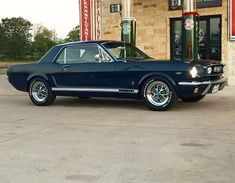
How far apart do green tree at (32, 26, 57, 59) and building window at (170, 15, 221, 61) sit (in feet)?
164

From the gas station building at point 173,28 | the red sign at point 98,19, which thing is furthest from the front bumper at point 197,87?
the red sign at point 98,19

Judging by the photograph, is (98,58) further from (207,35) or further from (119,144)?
(207,35)

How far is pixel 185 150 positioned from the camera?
6129 mm

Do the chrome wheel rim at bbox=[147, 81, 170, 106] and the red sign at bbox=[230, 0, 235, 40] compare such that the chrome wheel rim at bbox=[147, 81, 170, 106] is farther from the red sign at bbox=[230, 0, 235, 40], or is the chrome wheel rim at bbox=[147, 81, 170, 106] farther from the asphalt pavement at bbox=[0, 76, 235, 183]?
the red sign at bbox=[230, 0, 235, 40]

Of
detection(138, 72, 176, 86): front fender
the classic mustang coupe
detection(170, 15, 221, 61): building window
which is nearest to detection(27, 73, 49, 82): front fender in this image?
the classic mustang coupe

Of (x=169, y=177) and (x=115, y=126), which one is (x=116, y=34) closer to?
(x=115, y=126)

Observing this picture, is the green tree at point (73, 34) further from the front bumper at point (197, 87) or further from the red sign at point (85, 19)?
the front bumper at point (197, 87)

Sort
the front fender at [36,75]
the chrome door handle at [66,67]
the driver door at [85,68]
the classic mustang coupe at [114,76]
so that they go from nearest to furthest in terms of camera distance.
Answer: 1. the classic mustang coupe at [114,76]
2. the driver door at [85,68]
3. the chrome door handle at [66,67]
4. the front fender at [36,75]

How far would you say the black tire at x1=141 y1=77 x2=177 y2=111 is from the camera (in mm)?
9492

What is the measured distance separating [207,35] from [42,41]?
57999mm

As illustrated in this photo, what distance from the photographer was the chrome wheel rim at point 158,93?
31.5ft

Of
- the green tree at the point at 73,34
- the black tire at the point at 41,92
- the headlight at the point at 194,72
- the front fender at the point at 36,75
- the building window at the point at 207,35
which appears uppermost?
the green tree at the point at 73,34

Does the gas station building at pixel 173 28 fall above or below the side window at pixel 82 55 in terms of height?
above

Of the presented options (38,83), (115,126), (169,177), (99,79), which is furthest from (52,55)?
(169,177)
